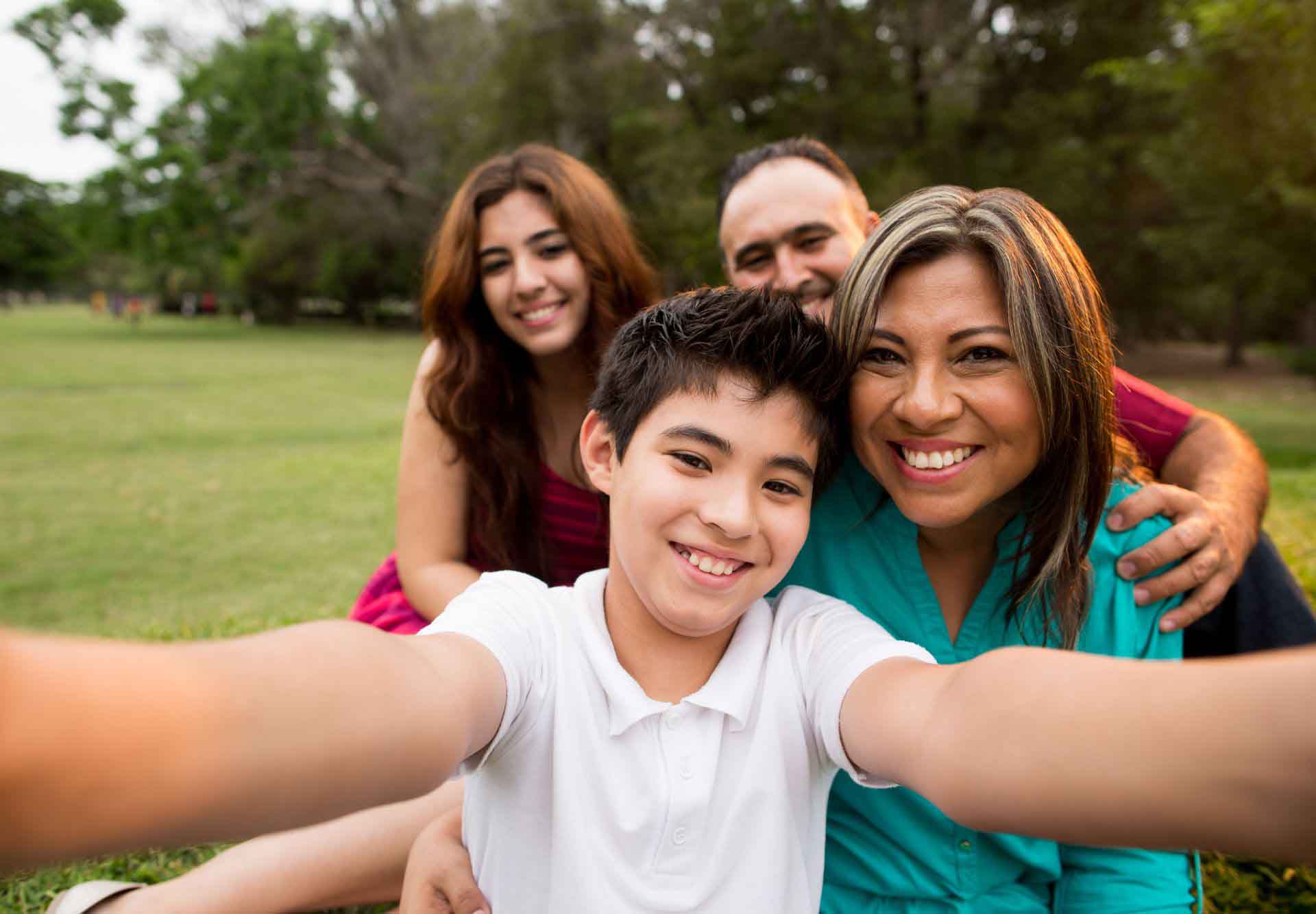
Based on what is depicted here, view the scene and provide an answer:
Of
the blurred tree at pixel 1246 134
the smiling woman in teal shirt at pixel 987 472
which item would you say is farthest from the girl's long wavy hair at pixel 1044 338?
the blurred tree at pixel 1246 134

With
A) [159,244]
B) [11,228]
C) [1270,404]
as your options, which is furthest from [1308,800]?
[11,228]

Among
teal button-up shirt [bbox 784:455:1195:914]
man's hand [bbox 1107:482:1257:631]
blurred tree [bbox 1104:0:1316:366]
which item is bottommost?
teal button-up shirt [bbox 784:455:1195:914]

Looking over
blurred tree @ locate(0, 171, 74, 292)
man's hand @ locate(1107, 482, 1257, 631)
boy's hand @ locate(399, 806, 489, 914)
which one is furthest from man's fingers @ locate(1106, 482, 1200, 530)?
blurred tree @ locate(0, 171, 74, 292)

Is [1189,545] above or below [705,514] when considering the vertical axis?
below

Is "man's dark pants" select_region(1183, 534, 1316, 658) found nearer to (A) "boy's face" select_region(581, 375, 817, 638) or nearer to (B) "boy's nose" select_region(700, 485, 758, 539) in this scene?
(A) "boy's face" select_region(581, 375, 817, 638)

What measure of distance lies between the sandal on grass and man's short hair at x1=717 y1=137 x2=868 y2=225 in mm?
3067

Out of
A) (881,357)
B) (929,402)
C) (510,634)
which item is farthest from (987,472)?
(510,634)

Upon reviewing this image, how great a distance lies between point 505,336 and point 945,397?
2.16 metres

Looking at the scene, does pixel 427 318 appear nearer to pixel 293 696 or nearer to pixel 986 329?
pixel 986 329

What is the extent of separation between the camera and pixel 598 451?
1.87 meters

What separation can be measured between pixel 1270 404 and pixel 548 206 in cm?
1601

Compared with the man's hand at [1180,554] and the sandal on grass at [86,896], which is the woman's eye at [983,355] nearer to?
the man's hand at [1180,554]

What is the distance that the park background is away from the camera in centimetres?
666

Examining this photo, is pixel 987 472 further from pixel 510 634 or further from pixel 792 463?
pixel 510 634
